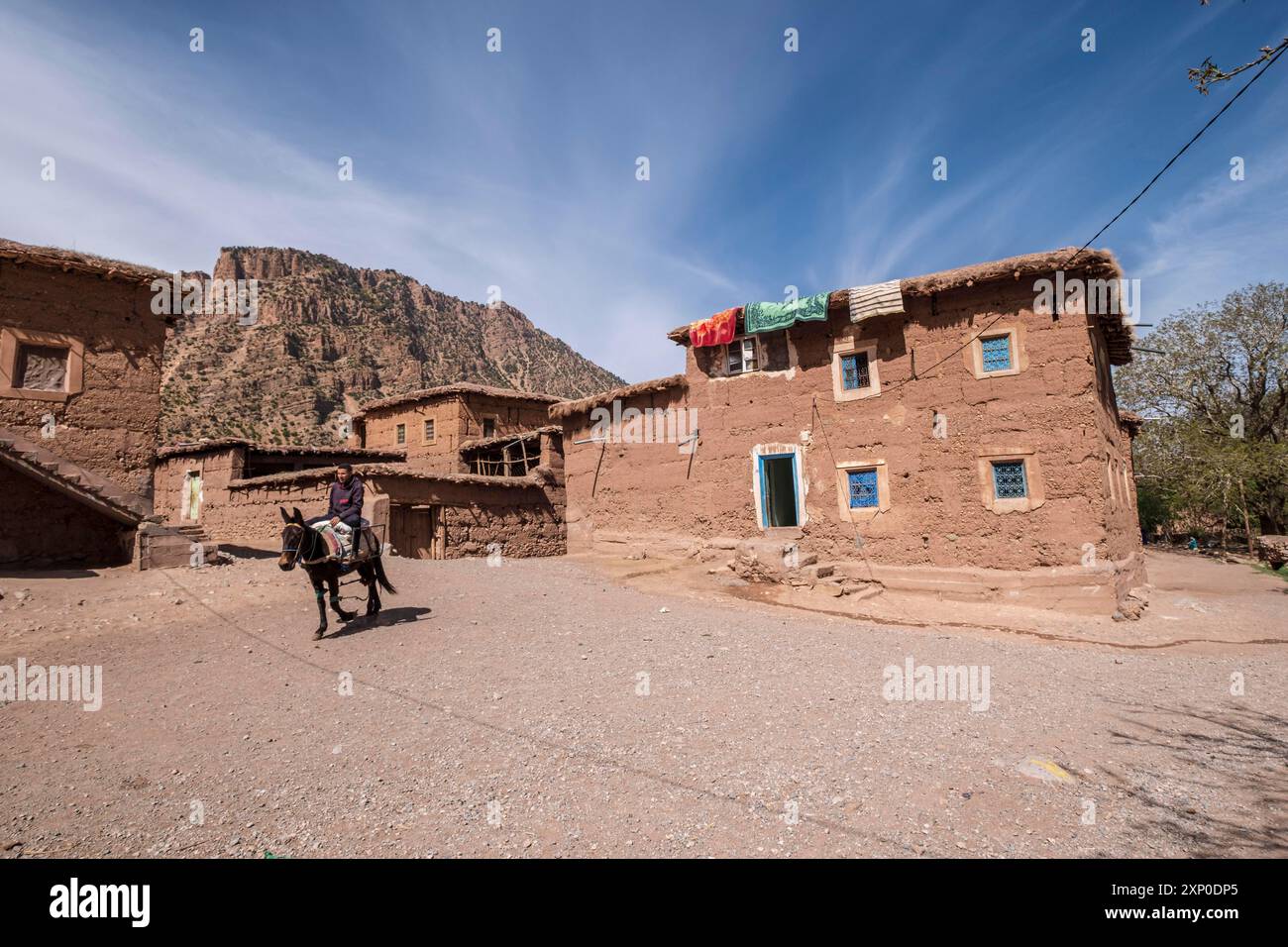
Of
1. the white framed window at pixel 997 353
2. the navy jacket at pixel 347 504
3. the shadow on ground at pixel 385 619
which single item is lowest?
the shadow on ground at pixel 385 619

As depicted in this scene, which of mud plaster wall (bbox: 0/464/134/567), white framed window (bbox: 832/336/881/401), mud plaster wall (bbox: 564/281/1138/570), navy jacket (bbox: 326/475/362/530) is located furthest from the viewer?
white framed window (bbox: 832/336/881/401)

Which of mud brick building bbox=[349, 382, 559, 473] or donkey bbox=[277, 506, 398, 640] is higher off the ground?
mud brick building bbox=[349, 382, 559, 473]

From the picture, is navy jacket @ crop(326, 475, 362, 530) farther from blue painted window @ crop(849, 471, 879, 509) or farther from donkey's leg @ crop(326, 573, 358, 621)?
blue painted window @ crop(849, 471, 879, 509)

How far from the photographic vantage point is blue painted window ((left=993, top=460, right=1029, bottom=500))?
12.2 m

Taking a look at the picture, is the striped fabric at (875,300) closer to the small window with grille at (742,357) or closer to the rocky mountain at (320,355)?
the small window with grille at (742,357)

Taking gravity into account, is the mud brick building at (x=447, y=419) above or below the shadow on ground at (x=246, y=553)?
above

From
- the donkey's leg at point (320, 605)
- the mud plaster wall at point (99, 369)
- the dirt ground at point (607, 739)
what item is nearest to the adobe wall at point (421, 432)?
the mud plaster wall at point (99, 369)

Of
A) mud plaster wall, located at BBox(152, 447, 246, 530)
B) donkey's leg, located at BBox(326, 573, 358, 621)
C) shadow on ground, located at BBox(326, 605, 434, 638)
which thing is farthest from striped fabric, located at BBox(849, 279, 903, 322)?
mud plaster wall, located at BBox(152, 447, 246, 530)

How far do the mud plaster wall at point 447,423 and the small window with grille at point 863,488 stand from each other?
636 inches

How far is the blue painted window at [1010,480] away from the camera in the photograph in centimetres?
1224

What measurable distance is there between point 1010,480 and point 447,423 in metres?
22.4

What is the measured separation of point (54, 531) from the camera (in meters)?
12.2

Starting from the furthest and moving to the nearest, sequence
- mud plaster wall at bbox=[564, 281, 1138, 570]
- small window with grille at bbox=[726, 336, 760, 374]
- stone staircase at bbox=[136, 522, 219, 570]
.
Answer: small window with grille at bbox=[726, 336, 760, 374]
mud plaster wall at bbox=[564, 281, 1138, 570]
stone staircase at bbox=[136, 522, 219, 570]

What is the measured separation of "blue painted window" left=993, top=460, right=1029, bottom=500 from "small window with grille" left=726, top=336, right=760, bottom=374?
19.5 ft
